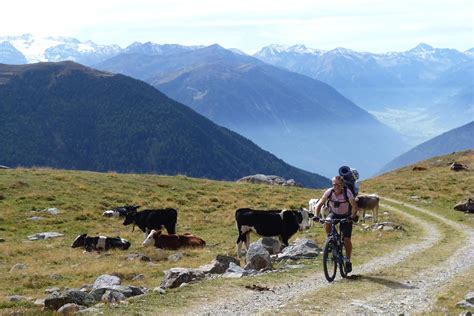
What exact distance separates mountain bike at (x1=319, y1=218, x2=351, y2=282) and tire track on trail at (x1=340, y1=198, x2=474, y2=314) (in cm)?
183

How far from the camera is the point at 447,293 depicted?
15.8 metres

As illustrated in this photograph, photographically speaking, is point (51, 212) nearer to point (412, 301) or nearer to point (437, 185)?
point (412, 301)

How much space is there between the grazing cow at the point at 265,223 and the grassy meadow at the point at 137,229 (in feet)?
6.32

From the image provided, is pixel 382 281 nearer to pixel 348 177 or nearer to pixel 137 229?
pixel 348 177

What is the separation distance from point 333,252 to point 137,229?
1923 centimetres

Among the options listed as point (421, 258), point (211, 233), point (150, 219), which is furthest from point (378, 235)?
point (150, 219)

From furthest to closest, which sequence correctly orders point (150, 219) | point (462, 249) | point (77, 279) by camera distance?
1. point (150, 219)
2. point (462, 249)
3. point (77, 279)

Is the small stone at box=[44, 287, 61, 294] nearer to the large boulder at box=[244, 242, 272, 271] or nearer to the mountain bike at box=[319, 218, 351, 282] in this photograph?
the large boulder at box=[244, 242, 272, 271]

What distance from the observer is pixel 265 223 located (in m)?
24.3

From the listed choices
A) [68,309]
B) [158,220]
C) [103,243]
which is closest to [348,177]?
[68,309]

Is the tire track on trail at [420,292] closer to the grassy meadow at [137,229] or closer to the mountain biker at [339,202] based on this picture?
the grassy meadow at [137,229]

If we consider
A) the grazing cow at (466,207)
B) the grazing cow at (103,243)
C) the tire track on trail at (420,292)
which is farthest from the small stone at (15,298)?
the grazing cow at (466,207)

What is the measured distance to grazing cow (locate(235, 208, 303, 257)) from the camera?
24.1 meters

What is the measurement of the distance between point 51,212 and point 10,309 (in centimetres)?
2242
